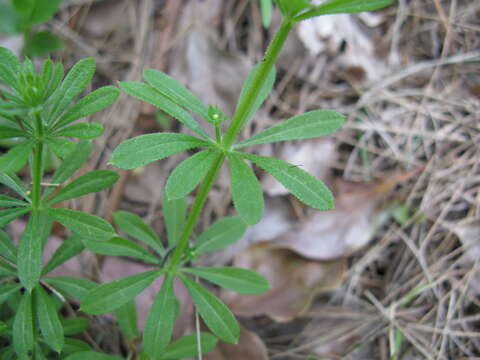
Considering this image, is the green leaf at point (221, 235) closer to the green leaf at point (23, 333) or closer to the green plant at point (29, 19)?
the green leaf at point (23, 333)

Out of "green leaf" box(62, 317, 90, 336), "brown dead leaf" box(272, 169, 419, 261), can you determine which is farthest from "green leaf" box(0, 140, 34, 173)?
"brown dead leaf" box(272, 169, 419, 261)

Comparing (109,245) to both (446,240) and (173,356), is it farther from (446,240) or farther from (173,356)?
(446,240)

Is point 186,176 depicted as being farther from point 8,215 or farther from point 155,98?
point 8,215

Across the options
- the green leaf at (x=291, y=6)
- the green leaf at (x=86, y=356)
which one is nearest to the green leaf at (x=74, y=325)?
the green leaf at (x=86, y=356)

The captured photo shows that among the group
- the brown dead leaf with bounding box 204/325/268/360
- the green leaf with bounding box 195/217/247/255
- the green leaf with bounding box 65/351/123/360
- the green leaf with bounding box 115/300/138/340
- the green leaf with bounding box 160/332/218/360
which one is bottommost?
the brown dead leaf with bounding box 204/325/268/360

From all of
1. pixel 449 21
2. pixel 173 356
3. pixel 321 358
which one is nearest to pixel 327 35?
pixel 449 21

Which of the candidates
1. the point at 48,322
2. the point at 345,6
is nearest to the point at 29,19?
the point at 48,322

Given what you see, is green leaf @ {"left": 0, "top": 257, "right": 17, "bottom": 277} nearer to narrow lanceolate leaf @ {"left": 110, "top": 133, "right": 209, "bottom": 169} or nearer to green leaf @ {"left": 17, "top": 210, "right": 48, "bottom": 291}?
green leaf @ {"left": 17, "top": 210, "right": 48, "bottom": 291}
